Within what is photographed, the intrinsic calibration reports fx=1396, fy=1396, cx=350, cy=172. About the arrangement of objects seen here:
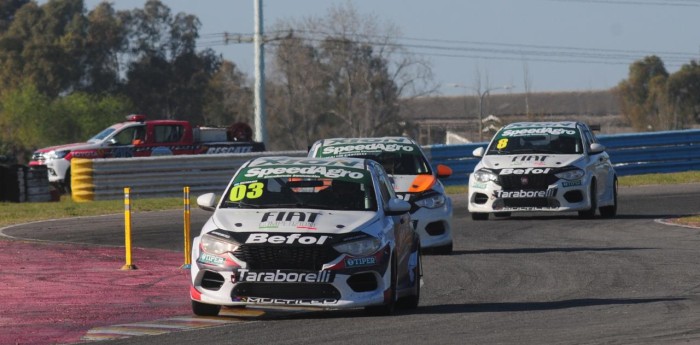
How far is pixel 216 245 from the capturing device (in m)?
11.4

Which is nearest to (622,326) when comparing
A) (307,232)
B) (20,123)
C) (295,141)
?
(307,232)

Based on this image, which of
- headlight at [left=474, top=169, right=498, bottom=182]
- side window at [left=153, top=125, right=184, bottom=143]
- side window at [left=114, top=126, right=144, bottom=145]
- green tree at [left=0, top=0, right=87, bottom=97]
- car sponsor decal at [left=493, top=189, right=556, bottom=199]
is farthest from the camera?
green tree at [left=0, top=0, right=87, bottom=97]

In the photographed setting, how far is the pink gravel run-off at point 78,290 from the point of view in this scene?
11.4 metres

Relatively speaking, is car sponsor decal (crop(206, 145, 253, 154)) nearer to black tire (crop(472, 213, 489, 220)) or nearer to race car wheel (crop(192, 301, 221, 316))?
black tire (crop(472, 213, 489, 220))

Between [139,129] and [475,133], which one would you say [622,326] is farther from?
[475,133]

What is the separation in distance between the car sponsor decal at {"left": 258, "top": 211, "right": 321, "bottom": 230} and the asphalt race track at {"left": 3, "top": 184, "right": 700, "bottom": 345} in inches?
30.9

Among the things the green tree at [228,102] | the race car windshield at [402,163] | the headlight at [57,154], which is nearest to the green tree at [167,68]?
the green tree at [228,102]

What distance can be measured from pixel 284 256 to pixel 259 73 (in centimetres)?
3595

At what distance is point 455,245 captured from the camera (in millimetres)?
19375

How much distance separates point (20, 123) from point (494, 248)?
219 ft

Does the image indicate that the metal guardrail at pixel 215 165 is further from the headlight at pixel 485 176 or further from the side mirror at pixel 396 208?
the side mirror at pixel 396 208

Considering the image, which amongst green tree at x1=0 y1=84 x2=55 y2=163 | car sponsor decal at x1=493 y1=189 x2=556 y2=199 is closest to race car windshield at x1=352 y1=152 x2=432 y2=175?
car sponsor decal at x1=493 y1=189 x2=556 y2=199

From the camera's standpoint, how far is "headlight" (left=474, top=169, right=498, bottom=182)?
74.1ft

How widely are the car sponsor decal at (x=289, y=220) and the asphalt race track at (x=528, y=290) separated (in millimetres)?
785
